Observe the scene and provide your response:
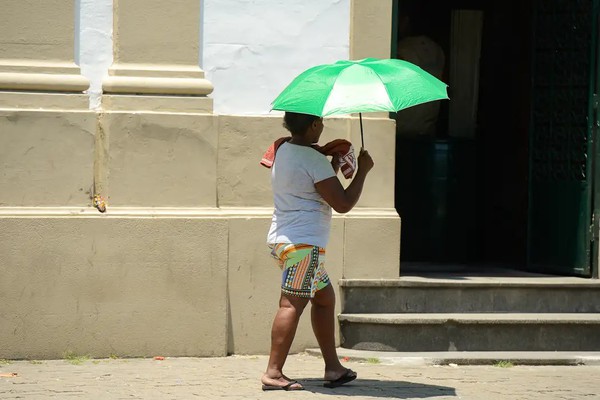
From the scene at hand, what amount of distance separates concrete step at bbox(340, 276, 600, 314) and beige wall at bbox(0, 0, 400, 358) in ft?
0.63

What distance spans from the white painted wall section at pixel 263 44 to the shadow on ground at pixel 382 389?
87.7 inches

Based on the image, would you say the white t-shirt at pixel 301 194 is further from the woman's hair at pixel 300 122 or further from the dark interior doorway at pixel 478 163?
the dark interior doorway at pixel 478 163

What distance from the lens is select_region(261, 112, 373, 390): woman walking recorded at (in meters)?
6.62

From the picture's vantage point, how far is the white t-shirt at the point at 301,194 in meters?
6.64

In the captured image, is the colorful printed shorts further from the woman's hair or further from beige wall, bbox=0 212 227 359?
beige wall, bbox=0 212 227 359

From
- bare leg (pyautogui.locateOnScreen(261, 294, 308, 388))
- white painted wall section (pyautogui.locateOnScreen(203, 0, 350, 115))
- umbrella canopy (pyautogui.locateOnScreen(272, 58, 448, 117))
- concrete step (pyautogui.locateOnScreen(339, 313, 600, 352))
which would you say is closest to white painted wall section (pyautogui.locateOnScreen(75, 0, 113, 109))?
white painted wall section (pyautogui.locateOnScreen(203, 0, 350, 115))

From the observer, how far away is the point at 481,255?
1127 centimetres

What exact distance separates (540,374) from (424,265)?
2.46 m

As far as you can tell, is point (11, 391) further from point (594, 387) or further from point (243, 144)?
point (594, 387)

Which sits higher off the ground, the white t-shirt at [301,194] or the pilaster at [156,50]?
the pilaster at [156,50]

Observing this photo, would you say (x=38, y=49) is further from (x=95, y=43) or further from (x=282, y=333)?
(x=282, y=333)

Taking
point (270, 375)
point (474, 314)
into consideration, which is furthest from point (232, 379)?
point (474, 314)

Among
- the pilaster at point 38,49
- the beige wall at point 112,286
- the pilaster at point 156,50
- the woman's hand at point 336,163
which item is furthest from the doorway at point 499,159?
the pilaster at point 38,49

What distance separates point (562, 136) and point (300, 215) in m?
3.59
